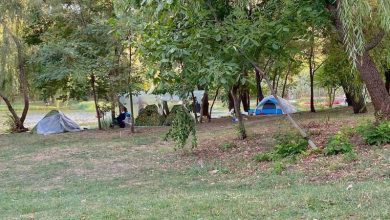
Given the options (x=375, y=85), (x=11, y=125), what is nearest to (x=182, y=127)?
(x=375, y=85)

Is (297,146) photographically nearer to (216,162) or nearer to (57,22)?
(216,162)

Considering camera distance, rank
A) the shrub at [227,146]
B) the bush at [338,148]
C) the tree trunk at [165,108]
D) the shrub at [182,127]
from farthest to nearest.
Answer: the tree trunk at [165,108] < the shrub at [227,146] < the shrub at [182,127] < the bush at [338,148]

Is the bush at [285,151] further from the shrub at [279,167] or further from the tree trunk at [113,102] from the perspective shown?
the tree trunk at [113,102]

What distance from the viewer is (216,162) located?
8.66 metres

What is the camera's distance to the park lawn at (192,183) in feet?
15.0

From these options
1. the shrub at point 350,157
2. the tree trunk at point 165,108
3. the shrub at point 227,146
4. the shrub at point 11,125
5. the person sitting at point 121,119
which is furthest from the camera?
the tree trunk at point 165,108

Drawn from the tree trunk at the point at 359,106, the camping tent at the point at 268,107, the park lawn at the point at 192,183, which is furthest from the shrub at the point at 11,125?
the tree trunk at the point at 359,106

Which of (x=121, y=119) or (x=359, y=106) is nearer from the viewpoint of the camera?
(x=359, y=106)

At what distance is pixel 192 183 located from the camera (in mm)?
7004

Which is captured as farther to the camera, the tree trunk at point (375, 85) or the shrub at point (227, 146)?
the shrub at point (227, 146)

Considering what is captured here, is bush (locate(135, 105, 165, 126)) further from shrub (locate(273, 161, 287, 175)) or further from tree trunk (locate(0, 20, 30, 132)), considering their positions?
shrub (locate(273, 161, 287, 175))

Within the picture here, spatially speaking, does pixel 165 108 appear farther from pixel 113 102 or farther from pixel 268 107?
pixel 268 107

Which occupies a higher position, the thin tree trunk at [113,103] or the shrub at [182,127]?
the thin tree trunk at [113,103]

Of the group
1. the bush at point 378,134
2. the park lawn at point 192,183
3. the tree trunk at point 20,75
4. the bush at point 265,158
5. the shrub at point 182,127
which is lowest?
the park lawn at point 192,183
